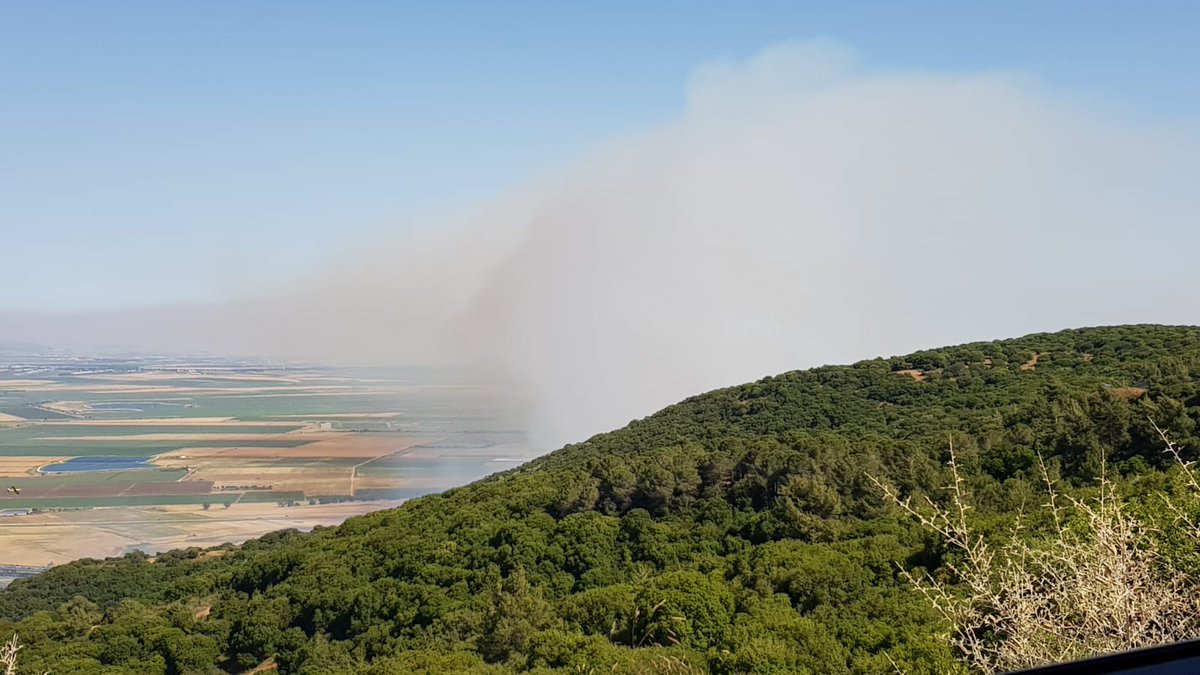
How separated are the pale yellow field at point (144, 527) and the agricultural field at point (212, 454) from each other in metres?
0.10

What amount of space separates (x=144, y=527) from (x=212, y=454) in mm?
21643

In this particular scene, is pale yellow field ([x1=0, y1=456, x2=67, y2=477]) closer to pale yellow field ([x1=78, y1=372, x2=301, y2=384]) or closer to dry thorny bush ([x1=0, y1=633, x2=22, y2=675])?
dry thorny bush ([x1=0, y1=633, x2=22, y2=675])

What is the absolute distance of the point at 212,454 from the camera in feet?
189

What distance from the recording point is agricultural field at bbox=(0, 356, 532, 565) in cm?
3772

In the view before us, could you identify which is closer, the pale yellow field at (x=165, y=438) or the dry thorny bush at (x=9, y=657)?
the dry thorny bush at (x=9, y=657)

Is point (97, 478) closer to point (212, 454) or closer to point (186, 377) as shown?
point (212, 454)

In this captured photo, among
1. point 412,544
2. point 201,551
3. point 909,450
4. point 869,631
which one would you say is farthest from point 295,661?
point 201,551

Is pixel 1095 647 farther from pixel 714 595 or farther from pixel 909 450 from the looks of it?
pixel 909 450

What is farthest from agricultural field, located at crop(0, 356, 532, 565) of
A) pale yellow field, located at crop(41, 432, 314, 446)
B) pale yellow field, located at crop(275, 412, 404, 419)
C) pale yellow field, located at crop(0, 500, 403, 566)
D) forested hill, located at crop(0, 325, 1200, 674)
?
forested hill, located at crop(0, 325, 1200, 674)

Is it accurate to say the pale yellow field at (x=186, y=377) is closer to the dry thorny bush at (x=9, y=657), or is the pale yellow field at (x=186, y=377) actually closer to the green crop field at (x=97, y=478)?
the green crop field at (x=97, y=478)

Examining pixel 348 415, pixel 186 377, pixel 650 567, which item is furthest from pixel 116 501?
pixel 186 377

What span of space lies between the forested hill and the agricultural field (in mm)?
5704

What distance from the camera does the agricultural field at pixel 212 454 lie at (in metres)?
37.7

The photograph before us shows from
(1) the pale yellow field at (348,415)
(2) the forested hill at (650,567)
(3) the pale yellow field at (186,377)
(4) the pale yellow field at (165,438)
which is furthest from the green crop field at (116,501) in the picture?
(3) the pale yellow field at (186,377)
